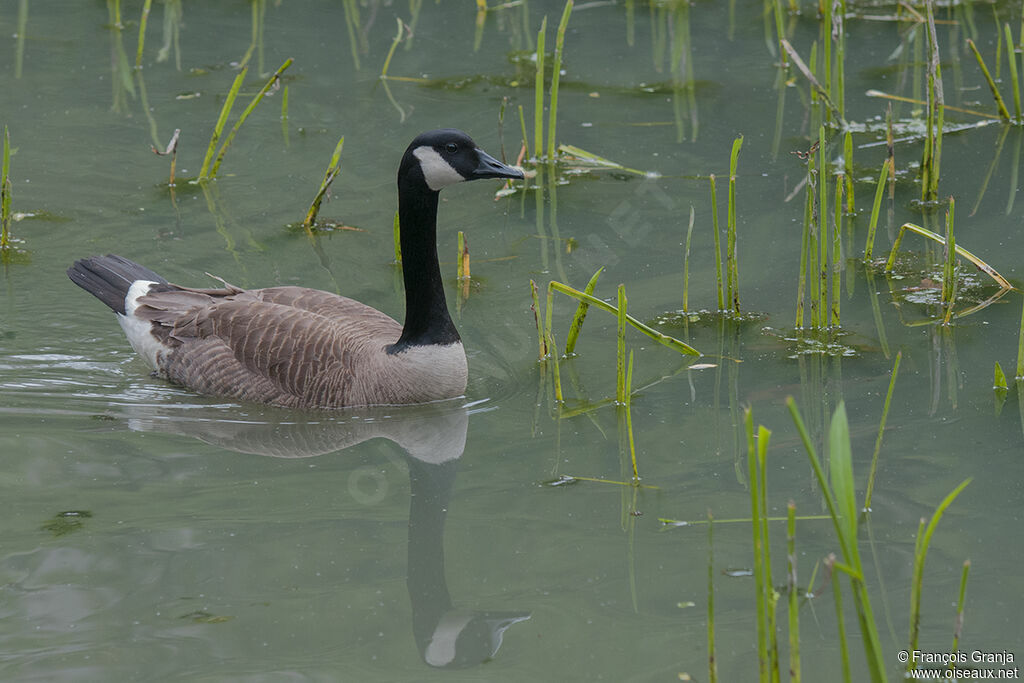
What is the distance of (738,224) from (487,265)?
179 centimetres

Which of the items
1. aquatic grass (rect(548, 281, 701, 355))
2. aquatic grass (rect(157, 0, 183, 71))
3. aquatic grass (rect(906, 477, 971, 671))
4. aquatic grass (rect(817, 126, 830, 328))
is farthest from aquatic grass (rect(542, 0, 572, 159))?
aquatic grass (rect(906, 477, 971, 671))

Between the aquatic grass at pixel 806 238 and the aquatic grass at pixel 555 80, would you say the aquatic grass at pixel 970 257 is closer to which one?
the aquatic grass at pixel 806 238

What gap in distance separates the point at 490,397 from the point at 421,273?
2.50 ft

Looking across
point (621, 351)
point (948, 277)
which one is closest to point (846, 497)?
point (621, 351)

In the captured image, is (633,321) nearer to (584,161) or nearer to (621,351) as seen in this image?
(621,351)

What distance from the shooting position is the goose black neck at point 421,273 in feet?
21.5

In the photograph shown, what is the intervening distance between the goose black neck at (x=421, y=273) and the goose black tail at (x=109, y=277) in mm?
1752

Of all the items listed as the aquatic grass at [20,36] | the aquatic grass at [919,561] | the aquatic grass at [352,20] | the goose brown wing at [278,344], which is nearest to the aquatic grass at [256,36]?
the aquatic grass at [352,20]

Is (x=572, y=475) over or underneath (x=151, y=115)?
underneath

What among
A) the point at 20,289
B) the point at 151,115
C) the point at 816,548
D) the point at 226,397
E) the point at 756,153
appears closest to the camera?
the point at 816,548

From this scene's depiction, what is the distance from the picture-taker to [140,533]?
4.94 metres

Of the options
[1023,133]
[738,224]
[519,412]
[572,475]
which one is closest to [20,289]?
[519,412]

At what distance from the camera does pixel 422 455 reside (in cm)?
592

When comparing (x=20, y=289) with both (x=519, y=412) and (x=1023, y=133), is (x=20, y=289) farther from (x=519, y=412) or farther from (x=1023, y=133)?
(x=1023, y=133)
